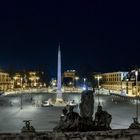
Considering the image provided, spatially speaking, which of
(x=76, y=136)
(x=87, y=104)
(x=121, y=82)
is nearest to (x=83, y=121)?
(x=87, y=104)

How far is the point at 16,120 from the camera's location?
46.7 m

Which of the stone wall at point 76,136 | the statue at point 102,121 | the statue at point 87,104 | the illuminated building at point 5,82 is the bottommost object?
the stone wall at point 76,136

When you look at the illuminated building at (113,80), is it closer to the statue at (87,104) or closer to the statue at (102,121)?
the statue at (87,104)

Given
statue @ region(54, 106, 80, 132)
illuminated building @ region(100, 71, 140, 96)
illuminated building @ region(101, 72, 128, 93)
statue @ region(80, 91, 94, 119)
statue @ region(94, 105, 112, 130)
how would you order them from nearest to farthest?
statue @ region(54, 106, 80, 132)
statue @ region(94, 105, 112, 130)
statue @ region(80, 91, 94, 119)
illuminated building @ region(100, 71, 140, 96)
illuminated building @ region(101, 72, 128, 93)

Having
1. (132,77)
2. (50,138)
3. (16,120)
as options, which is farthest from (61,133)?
(132,77)

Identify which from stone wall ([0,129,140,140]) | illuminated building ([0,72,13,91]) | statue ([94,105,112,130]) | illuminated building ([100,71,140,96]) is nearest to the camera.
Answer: stone wall ([0,129,140,140])

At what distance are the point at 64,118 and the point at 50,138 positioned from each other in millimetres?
3524

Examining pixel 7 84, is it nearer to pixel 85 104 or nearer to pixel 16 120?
pixel 16 120

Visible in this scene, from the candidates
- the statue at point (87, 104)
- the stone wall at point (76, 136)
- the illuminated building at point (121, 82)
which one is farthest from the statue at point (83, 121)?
the illuminated building at point (121, 82)

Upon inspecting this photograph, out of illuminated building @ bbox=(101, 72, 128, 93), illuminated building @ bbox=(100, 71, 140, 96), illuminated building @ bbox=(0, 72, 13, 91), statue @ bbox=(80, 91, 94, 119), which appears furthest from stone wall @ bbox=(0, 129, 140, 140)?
illuminated building @ bbox=(0, 72, 13, 91)

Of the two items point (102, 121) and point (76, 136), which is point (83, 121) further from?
point (76, 136)

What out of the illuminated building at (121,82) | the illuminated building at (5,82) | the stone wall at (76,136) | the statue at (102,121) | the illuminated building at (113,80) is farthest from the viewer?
the illuminated building at (113,80)

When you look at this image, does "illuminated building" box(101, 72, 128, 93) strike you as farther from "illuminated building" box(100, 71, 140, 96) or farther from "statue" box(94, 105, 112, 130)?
"statue" box(94, 105, 112, 130)

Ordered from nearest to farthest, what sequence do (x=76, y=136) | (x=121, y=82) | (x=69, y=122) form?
1. (x=76, y=136)
2. (x=69, y=122)
3. (x=121, y=82)
